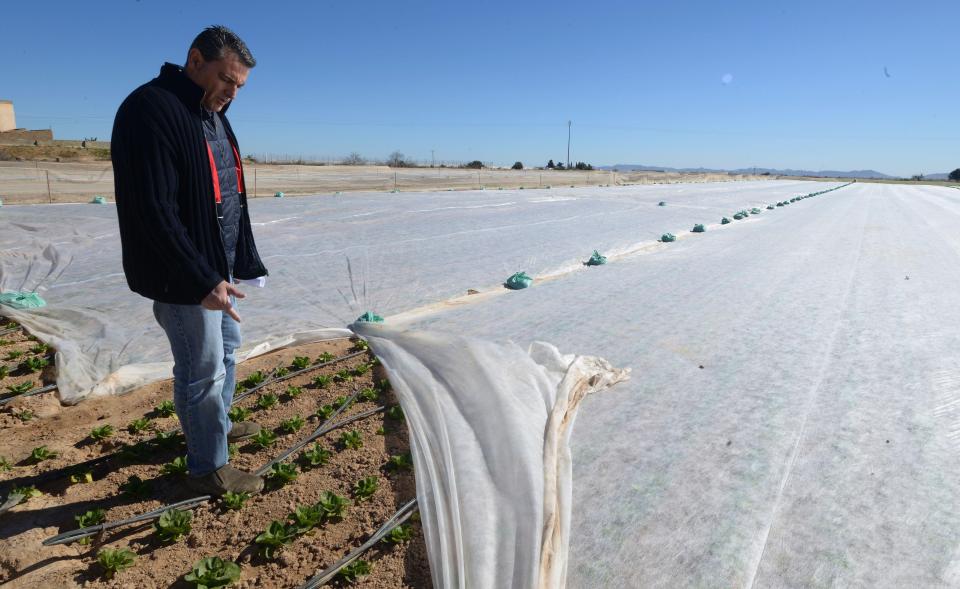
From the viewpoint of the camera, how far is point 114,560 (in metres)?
1.82

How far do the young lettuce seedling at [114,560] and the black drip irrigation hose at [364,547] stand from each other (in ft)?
1.97

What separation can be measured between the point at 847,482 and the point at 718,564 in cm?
73

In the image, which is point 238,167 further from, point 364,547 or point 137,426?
point 364,547

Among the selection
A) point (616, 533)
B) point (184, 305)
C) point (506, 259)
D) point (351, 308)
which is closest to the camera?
point (616, 533)

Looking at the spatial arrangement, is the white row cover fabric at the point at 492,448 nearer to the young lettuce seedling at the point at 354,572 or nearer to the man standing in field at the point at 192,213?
the young lettuce seedling at the point at 354,572

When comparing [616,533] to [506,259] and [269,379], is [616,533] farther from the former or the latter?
[506,259]

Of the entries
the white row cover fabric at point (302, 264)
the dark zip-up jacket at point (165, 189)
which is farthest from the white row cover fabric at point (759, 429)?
the dark zip-up jacket at point (165, 189)

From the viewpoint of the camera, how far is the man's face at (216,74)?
193cm

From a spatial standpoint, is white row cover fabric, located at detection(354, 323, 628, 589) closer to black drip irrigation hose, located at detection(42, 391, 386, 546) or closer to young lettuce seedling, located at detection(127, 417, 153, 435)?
black drip irrigation hose, located at detection(42, 391, 386, 546)

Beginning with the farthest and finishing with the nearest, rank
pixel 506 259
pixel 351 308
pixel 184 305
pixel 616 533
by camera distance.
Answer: pixel 506 259 → pixel 351 308 → pixel 184 305 → pixel 616 533

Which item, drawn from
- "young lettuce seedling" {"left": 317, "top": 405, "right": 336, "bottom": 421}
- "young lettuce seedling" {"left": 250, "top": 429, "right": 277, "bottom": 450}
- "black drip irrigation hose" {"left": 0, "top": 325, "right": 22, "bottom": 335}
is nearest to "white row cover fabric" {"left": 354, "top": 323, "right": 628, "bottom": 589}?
"young lettuce seedling" {"left": 317, "top": 405, "right": 336, "bottom": 421}

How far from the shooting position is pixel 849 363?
317 centimetres

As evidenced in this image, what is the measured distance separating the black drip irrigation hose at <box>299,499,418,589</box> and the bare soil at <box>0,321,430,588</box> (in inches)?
1.2

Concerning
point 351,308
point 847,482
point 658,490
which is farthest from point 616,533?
point 351,308
